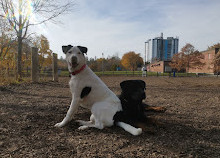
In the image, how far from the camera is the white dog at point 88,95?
2.74m

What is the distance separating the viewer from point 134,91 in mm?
3066

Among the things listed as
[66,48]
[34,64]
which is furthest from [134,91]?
[34,64]

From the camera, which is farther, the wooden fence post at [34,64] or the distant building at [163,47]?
the distant building at [163,47]

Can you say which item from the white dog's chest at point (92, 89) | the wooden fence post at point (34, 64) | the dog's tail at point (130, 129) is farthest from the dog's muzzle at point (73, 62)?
the wooden fence post at point (34, 64)

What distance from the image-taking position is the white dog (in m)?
2.74

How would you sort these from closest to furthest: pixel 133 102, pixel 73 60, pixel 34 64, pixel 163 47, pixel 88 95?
pixel 73 60 < pixel 88 95 < pixel 133 102 < pixel 34 64 < pixel 163 47

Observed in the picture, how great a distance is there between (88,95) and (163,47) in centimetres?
9467

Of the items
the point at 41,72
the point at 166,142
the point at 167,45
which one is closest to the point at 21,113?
the point at 166,142

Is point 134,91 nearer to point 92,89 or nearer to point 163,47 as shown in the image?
point 92,89

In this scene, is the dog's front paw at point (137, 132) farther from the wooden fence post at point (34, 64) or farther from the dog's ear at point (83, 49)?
the wooden fence post at point (34, 64)

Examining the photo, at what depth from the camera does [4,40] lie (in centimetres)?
1009

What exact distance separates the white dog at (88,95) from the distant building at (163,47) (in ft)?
294

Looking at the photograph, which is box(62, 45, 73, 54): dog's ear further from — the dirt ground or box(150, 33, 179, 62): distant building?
box(150, 33, 179, 62): distant building

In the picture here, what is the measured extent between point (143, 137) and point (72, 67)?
1823 millimetres
